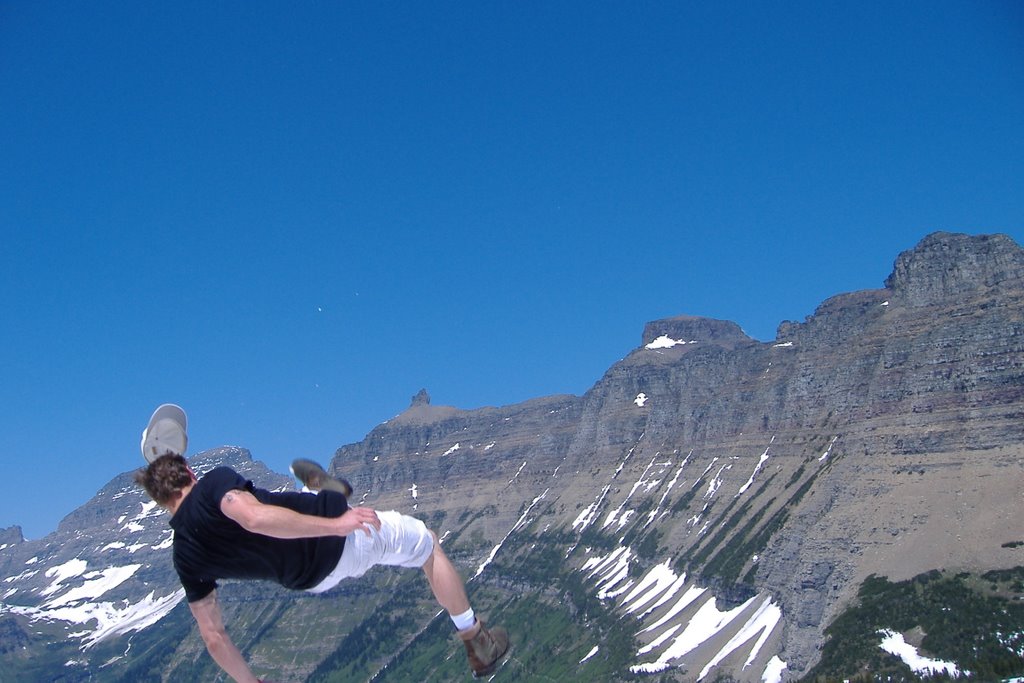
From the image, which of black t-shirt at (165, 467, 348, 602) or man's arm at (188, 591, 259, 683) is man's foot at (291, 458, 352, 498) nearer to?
black t-shirt at (165, 467, 348, 602)

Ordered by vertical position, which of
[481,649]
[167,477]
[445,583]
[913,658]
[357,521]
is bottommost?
[913,658]

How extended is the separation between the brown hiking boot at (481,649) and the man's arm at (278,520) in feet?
6.17

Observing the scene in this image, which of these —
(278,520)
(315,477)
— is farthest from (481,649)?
(278,520)

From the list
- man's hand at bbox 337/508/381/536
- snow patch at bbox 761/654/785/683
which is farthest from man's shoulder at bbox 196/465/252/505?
snow patch at bbox 761/654/785/683

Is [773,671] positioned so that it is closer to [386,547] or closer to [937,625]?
[937,625]

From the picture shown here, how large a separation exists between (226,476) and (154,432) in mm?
913

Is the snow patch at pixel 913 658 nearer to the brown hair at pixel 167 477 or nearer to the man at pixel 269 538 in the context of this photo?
the man at pixel 269 538

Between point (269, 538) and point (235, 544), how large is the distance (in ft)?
1.05

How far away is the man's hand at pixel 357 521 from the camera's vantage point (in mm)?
7215

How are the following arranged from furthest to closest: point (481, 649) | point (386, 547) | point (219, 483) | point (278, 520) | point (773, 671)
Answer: point (773, 671) < point (481, 649) < point (386, 547) < point (219, 483) < point (278, 520)

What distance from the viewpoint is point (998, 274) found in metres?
180

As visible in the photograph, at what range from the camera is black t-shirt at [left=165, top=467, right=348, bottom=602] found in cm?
736

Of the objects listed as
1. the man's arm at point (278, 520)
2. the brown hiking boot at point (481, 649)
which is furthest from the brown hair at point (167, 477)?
the brown hiking boot at point (481, 649)

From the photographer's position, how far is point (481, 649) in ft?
27.4
